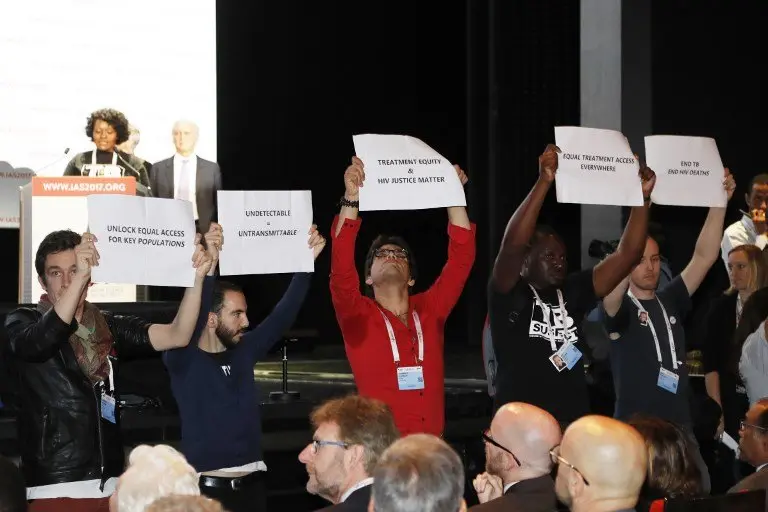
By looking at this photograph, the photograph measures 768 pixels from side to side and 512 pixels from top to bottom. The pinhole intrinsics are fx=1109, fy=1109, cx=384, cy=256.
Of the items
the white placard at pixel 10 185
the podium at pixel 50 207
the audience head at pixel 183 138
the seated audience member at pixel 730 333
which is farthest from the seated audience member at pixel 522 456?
the white placard at pixel 10 185

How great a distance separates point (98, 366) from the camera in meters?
3.44

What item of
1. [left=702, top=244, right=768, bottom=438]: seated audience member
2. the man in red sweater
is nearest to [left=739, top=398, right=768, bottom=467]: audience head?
the man in red sweater

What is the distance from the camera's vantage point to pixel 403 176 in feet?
13.1

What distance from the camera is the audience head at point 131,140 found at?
27.1 feet

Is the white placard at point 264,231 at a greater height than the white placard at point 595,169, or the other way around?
the white placard at point 595,169

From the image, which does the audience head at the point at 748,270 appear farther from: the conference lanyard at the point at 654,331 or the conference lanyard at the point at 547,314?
the conference lanyard at the point at 547,314

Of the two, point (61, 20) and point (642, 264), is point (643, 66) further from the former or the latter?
point (61, 20)

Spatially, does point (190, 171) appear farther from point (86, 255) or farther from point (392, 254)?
point (86, 255)

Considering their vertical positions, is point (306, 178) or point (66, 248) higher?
point (306, 178)

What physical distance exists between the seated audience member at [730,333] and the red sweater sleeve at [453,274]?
1.75 m

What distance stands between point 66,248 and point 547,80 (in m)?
7.09

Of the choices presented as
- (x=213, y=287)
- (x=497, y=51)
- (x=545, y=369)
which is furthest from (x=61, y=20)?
(x=545, y=369)

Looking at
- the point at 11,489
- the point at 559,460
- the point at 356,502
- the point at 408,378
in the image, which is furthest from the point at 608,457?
the point at 408,378

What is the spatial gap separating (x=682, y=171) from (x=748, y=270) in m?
1.22
